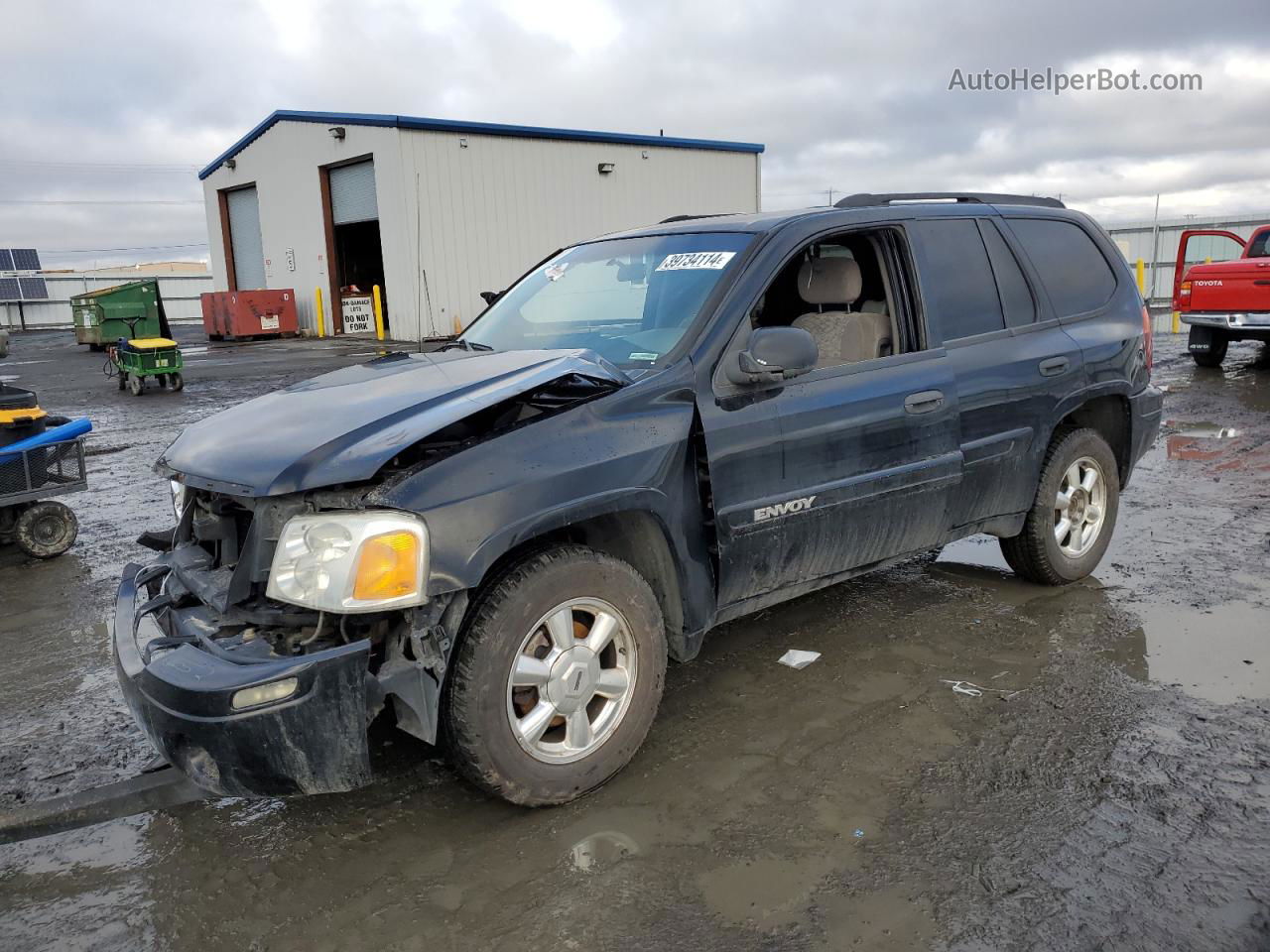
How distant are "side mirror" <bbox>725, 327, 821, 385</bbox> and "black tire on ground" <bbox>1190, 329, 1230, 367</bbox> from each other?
1258cm

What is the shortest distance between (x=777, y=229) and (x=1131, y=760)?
2263mm

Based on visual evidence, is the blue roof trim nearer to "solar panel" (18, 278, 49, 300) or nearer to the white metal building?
the white metal building

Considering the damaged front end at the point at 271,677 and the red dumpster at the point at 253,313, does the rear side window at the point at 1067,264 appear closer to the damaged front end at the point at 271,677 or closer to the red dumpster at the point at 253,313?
the damaged front end at the point at 271,677

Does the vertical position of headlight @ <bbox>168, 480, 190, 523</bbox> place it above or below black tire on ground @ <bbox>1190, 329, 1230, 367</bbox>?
above

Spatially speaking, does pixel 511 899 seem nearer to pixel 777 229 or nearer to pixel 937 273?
pixel 777 229

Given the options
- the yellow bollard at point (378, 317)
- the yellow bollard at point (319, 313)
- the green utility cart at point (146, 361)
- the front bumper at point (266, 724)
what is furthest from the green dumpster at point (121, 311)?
the front bumper at point (266, 724)

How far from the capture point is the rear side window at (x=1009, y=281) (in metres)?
4.57

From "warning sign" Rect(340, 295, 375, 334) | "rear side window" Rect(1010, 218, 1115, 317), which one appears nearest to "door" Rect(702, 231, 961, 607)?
"rear side window" Rect(1010, 218, 1115, 317)

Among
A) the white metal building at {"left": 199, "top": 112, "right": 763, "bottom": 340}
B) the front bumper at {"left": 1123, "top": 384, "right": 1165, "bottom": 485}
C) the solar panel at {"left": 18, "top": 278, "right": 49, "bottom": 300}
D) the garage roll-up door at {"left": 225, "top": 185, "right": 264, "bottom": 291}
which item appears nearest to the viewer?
the front bumper at {"left": 1123, "top": 384, "right": 1165, "bottom": 485}

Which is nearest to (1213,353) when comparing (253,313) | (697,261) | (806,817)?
(697,261)

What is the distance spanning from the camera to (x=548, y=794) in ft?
9.95

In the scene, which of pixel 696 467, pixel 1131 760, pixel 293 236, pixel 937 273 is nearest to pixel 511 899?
pixel 696 467

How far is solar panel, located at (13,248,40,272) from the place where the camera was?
40.9 metres

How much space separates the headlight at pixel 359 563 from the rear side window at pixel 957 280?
2585 millimetres
